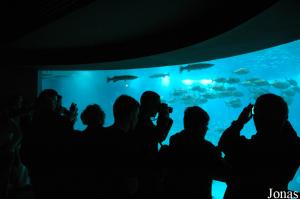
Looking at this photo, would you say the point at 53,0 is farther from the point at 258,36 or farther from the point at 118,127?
the point at 258,36

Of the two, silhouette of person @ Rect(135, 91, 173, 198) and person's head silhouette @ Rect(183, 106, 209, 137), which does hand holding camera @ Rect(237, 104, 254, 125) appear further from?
silhouette of person @ Rect(135, 91, 173, 198)

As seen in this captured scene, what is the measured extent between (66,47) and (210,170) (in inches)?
217

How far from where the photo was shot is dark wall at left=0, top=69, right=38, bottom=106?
6699 mm

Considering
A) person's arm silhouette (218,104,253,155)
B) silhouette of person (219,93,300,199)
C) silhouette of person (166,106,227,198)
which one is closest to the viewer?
silhouette of person (219,93,300,199)

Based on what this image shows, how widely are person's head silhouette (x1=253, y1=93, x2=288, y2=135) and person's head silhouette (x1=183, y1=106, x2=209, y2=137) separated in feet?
1.68

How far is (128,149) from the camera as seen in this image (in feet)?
7.72

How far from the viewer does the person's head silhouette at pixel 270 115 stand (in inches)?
89.0

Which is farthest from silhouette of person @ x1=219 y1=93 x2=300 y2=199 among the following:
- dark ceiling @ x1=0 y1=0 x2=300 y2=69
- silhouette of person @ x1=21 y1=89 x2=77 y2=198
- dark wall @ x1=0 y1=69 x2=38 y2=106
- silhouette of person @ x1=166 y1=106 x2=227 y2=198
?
dark wall @ x1=0 y1=69 x2=38 y2=106

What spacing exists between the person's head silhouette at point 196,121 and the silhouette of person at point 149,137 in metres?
0.47

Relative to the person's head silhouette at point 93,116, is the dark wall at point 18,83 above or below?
above

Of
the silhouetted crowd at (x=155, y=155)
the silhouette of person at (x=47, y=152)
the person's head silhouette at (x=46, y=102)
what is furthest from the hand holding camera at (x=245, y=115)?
the person's head silhouette at (x=46, y=102)

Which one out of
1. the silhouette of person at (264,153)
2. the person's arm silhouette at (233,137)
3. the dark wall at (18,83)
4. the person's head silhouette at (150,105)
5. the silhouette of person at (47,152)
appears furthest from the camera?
the dark wall at (18,83)

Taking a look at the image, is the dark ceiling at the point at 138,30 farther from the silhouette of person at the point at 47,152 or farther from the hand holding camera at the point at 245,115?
the silhouette of person at the point at 47,152

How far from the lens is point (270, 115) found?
2266mm
